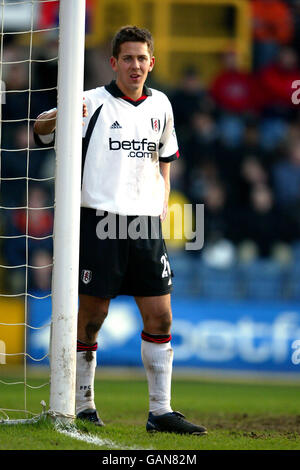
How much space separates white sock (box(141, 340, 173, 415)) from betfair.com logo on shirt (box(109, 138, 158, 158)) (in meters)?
1.06

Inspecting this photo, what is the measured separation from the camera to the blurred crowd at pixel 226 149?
11078mm

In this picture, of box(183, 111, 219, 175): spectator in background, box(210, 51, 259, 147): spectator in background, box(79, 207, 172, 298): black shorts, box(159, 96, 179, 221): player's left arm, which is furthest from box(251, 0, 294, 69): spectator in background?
box(79, 207, 172, 298): black shorts

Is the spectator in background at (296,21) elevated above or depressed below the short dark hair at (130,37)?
above

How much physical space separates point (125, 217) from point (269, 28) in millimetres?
10628

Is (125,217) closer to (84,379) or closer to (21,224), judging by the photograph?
(84,379)

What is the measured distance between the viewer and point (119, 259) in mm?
5074

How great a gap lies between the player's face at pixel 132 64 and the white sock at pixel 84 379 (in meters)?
1.52

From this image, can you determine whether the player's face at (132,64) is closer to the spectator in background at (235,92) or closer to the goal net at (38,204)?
the goal net at (38,204)

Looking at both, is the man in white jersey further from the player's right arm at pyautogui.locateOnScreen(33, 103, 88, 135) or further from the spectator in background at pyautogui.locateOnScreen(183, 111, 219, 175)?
the spectator in background at pyautogui.locateOnScreen(183, 111, 219, 175)

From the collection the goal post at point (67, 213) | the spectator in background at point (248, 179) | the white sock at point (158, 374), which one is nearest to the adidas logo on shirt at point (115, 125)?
the goal post at point (67, 213)

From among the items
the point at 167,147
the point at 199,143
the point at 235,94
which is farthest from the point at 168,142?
the point at 235,94
